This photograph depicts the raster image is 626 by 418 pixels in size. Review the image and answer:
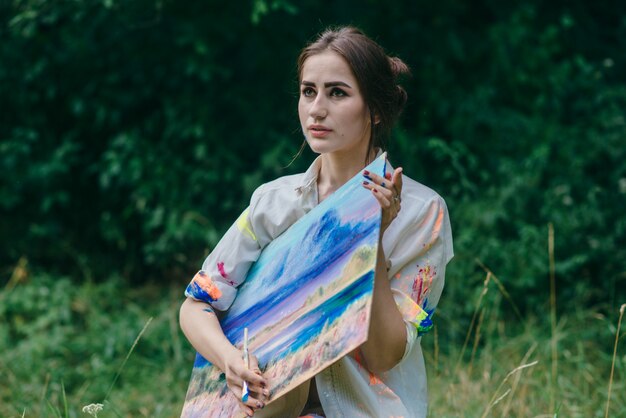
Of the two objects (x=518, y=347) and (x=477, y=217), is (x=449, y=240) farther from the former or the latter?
(x=477, y=217)

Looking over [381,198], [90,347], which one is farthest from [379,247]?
[90,347]

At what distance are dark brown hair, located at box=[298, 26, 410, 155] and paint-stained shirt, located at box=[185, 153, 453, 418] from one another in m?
0.18

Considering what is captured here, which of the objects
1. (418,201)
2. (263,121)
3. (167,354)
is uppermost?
(418,201)

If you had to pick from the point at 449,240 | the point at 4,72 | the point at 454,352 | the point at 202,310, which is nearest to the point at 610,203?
the point at 454,352

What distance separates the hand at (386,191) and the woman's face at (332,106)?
23 cm

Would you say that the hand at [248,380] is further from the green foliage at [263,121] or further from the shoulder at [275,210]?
the green foliage at [263,121]

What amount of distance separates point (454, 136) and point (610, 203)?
1009 mm

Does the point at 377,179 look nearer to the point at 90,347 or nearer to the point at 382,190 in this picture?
the point at 382,190

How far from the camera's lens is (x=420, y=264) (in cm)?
199

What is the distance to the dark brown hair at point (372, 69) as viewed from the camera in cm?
204

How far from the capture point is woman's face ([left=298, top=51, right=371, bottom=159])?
2.03 metres

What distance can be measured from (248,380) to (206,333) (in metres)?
0.22

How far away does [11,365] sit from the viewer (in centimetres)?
429

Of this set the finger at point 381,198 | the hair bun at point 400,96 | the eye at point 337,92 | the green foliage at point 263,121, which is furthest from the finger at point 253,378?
the green foliage at point 263,121
